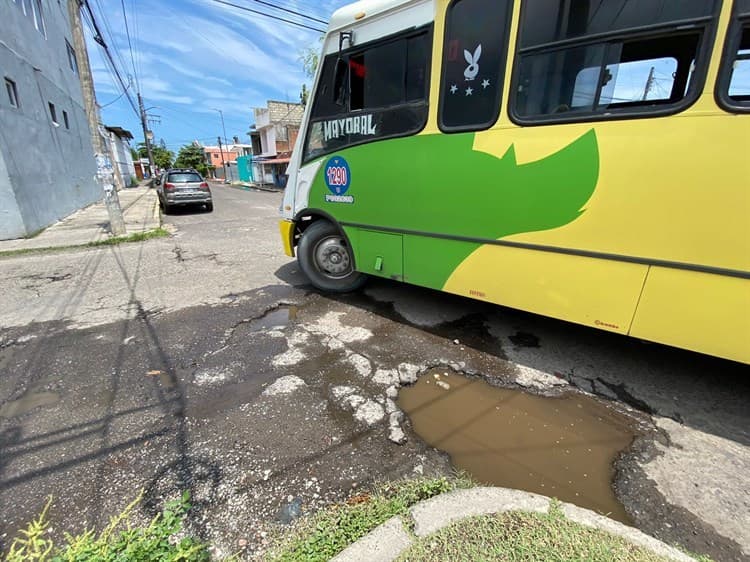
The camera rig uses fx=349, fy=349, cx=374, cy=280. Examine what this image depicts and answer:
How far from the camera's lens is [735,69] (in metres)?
2.01

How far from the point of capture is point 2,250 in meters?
7.20

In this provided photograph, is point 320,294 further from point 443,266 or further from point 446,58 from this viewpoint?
point 446,58

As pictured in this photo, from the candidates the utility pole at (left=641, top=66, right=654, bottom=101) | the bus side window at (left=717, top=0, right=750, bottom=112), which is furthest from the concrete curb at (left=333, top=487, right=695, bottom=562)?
the utility pole at (left=641, top=66, right=654, bottom=101)

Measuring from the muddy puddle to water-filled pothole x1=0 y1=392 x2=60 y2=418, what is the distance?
109 inches

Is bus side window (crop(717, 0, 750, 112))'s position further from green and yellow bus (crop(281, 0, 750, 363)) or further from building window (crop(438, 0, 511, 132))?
building window (crop(438, 0, 511, 132))

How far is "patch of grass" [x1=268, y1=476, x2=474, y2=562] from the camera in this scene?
63.2 inches

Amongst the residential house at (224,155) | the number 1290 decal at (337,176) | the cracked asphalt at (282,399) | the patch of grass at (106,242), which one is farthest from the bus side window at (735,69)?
the residential house at (224,155)

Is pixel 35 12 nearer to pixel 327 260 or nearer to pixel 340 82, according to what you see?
pixel 340 82

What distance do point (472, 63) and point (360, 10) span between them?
1.41 metres

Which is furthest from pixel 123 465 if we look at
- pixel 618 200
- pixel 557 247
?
pixel 618 200

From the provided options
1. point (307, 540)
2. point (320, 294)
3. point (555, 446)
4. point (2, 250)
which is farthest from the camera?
point (2, 250)

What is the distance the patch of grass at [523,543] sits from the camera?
1.47m

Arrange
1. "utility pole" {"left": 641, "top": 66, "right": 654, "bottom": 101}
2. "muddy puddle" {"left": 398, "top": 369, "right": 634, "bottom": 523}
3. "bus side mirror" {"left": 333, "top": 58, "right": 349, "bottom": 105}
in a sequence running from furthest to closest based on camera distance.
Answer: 1. "bus side mirror" {"left": 333, "top": 58, "right": 349, "bottom": 105}
2. "utility pole" {"left": 641, "top": 66, "right": 654, "bottom": 101}
3. "muddy puddle" {"left": 398, "top": 369, "right": 634, "bottom": 523}

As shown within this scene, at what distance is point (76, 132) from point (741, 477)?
20.0 m
